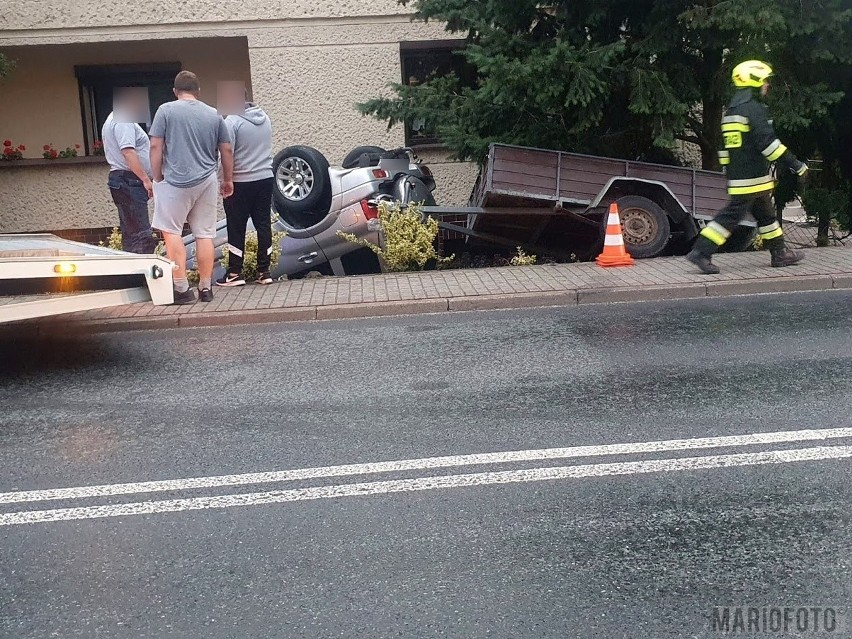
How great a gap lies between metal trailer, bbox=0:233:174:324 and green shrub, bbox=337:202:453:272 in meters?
3.29

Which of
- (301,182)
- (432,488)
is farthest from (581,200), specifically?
(432,488)

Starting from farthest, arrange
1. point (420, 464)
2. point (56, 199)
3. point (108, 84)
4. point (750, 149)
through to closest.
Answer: point (108, 84), point (56, 199), point (750, 149), point (420, 464)

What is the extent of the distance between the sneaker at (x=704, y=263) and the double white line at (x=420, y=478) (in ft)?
14.5

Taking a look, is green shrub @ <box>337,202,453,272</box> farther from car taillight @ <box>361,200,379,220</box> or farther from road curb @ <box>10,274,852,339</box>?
road curb @ <box>10,274,852,339</box>

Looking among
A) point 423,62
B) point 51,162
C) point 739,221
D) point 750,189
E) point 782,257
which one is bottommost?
point 782,257

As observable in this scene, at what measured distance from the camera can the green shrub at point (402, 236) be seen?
10.2 meters

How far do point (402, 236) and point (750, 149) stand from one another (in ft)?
11.3

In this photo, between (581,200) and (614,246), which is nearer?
(614,246)

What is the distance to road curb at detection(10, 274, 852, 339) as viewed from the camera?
28.0 ft

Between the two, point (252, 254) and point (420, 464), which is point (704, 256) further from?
point (420, 464)

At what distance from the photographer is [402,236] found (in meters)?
10.3

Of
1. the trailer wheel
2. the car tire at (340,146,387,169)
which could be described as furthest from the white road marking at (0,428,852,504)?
the car tire at (340,146,387,169)

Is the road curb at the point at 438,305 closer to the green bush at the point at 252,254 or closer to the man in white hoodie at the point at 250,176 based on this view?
the man in white hoodie at the point at 250,176

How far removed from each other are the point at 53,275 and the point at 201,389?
1.32 m
